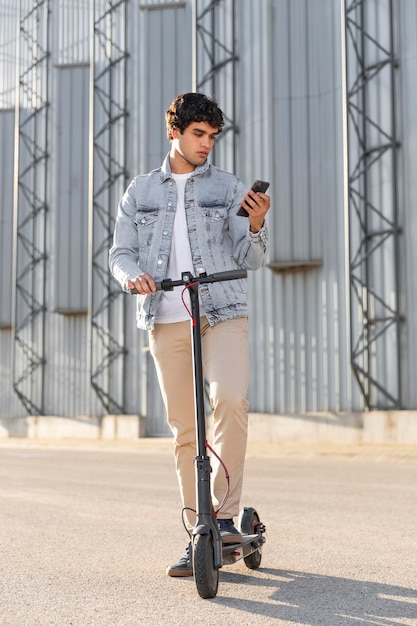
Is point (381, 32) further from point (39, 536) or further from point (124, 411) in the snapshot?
point (39, 536)

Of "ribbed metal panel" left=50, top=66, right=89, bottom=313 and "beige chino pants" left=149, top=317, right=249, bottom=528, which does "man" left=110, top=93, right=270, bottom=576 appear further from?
"ribbed metal panel" left=50, top=66, right=89, bottom=313

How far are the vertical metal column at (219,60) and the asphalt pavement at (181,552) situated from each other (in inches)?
607

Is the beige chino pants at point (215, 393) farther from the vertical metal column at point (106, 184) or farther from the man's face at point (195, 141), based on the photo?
the vertical metal column at point (106, 184)

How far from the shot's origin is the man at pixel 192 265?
4.30m

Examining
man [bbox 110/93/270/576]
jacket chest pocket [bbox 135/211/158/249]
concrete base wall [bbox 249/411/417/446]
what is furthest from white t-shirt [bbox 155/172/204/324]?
concrete base wall [bbox 249/411/417/446]

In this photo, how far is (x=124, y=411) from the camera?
2686 centimetres

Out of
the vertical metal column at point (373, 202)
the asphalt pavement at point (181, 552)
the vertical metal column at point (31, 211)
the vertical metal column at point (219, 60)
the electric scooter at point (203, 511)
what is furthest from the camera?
the vertical metal column at point (31, 211)

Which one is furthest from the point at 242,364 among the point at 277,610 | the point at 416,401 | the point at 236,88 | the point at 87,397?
the point at 87,397

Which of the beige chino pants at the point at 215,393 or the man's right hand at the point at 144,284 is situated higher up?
the man's right hand at the point at 144,284

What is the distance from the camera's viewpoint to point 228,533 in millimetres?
4078

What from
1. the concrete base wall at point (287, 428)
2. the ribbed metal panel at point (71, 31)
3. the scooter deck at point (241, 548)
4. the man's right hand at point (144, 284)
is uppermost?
the ribbed metal panel at point (71, 31)

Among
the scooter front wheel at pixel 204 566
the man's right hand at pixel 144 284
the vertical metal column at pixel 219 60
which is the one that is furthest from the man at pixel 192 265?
the vertical metal column at pixel 219 60

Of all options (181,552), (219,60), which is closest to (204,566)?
(181,552)

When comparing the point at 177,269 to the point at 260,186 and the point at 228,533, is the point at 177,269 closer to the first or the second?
the point at 260,186
